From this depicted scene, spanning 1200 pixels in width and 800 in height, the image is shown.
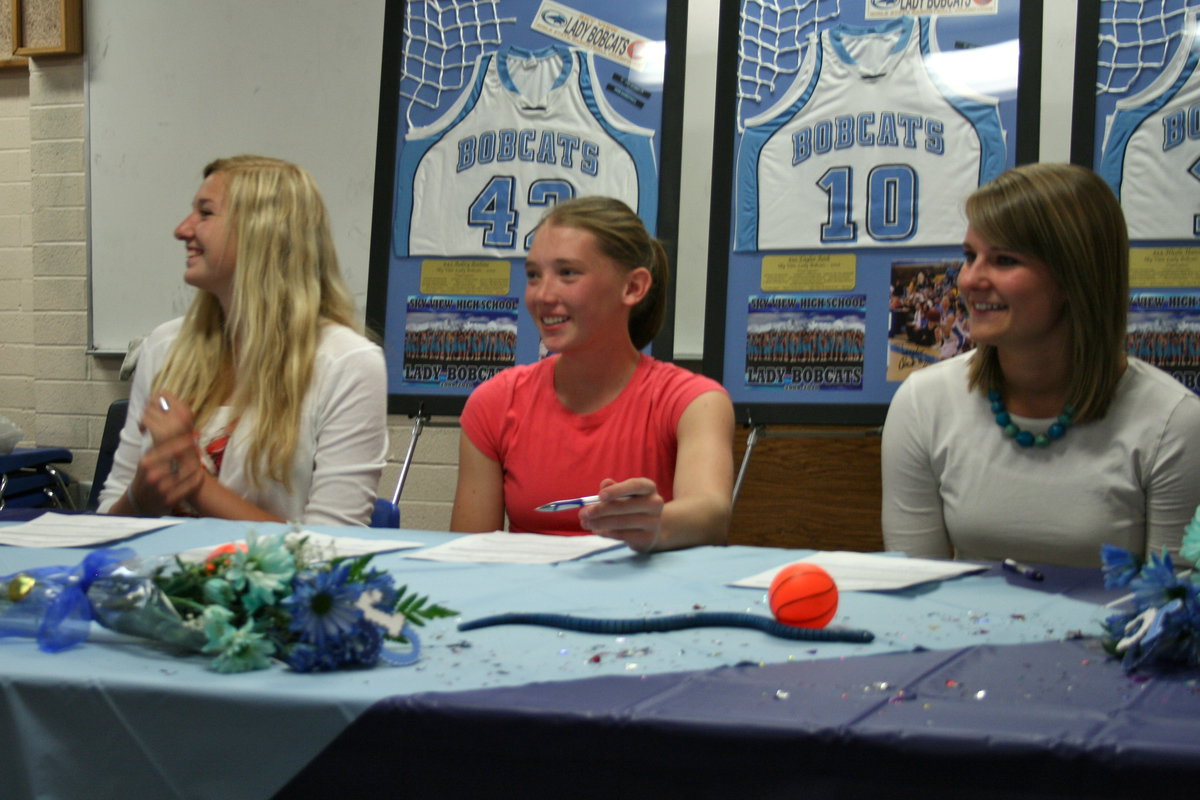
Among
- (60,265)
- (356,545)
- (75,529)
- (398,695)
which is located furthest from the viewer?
(60,265)

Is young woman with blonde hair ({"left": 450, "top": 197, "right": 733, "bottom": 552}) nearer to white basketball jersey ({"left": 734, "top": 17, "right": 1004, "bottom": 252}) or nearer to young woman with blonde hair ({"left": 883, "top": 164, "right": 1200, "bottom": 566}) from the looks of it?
young woman with blonde hair ({"left": 883, "top": 164, "right": 1200, "bottom": 566})

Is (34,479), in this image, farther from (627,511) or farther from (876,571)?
(876,571)

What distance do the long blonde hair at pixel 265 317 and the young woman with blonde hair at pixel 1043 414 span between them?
3.66 ft

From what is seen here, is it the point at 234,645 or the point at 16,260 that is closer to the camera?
the point at 234,645

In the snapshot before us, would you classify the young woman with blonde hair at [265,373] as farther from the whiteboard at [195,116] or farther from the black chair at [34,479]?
the black chair at [34,479]

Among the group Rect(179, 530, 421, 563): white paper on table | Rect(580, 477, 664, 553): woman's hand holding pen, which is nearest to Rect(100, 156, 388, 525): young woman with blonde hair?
Rect(179, 530, 421, 563): white paper on table

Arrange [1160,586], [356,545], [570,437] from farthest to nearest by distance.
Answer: [570,437]
[356,545]
[1160,586]

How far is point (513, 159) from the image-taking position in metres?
3.27

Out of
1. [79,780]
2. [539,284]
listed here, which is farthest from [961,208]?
[79,780]

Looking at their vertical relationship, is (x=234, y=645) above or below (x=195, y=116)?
below

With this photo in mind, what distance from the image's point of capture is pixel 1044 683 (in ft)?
2.71

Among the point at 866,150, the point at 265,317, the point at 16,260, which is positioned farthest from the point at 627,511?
the point at 16,260

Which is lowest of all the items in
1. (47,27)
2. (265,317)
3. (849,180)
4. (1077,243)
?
(265,317)

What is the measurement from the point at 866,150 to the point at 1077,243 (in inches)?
48.5
